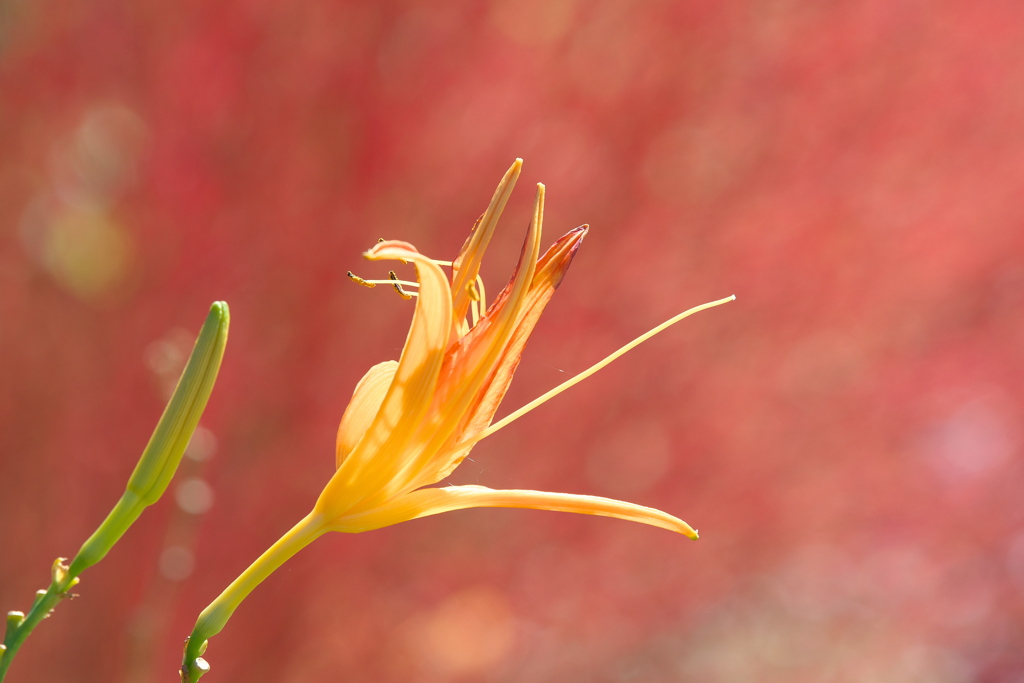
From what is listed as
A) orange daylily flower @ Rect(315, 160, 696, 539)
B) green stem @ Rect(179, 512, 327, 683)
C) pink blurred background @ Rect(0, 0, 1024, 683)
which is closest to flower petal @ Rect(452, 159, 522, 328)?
orange daylily flower @ Rect(315, 160, 696, 539)

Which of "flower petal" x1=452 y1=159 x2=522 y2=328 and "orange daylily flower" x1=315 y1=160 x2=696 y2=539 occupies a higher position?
"flower petal" x1=452 y1=159 x2=522 y2=328

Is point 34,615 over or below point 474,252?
below

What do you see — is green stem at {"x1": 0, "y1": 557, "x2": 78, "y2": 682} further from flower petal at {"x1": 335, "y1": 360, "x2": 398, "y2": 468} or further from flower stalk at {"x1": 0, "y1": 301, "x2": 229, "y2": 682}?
flower petal at {"x1": 335, "y1": 360, "x2": 398, "y2": 468}

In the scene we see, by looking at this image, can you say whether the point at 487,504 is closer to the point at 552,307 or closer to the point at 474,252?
the point at 474,252

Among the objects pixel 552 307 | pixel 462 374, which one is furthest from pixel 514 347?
pixel 552 307

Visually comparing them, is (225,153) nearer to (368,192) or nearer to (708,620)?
(368,192)

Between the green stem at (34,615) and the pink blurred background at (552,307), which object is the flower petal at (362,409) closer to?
the green stem at (34,615)

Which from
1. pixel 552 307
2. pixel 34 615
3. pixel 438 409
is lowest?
pixel 34 615

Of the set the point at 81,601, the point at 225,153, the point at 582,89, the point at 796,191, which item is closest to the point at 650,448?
the point at 796,191
